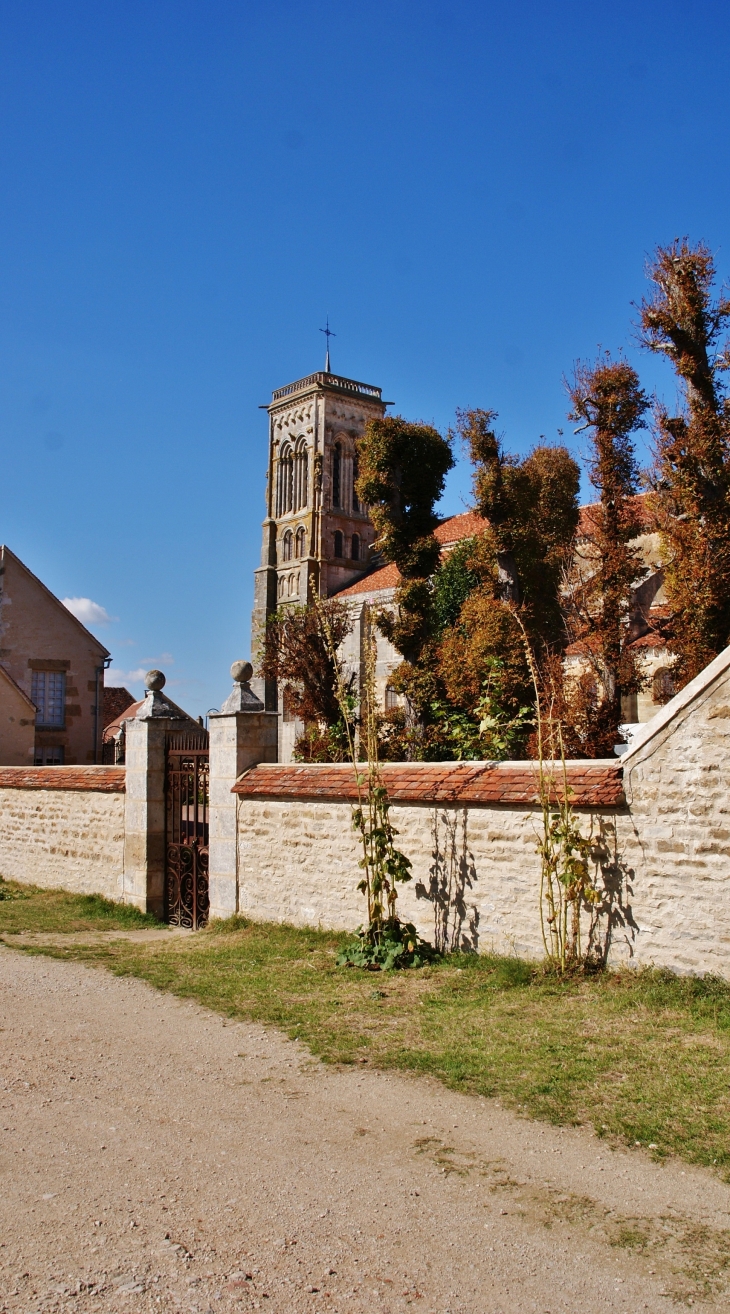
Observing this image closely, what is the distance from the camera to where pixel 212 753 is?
34.7 feet

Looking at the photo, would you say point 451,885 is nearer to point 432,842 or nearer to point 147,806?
point 432,842

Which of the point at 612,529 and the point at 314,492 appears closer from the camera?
the point at 612,529

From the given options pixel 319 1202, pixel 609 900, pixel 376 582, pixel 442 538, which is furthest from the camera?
pixel 376 582

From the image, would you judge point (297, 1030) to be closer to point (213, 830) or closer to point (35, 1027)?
point (35, 1027)

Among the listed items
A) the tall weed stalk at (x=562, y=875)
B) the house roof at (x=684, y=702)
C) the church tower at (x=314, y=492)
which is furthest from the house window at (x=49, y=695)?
the church tower at (x=314, y=492)

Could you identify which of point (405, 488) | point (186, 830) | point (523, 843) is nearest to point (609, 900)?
point (523, 843)

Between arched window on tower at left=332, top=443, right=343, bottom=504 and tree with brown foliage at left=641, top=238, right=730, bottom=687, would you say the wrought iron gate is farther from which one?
arched window on tower at left=332, top=443, right=343, bottom=504

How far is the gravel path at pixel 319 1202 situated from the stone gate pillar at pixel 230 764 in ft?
14.9

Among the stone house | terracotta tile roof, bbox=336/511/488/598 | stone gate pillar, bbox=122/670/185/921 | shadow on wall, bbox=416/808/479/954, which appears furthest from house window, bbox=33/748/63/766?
shadow on wall, bbox=416/808/479/954

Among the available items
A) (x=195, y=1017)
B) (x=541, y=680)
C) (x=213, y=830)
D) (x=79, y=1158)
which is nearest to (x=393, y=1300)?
(x=79, y=1158)

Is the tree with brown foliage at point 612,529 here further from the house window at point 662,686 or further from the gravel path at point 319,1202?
the gravel path at point 319,1202

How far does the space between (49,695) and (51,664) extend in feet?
2.76

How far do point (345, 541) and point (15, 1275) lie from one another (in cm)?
5001

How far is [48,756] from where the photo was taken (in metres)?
25.2
